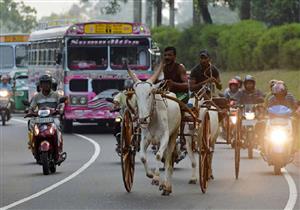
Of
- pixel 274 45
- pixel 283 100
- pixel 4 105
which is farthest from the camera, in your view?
pixel 274 45

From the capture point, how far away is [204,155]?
16.2 metres

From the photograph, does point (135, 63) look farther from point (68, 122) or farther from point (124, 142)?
point (124, 142)

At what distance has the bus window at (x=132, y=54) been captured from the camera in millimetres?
31641

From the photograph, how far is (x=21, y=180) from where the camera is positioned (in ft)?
60.2

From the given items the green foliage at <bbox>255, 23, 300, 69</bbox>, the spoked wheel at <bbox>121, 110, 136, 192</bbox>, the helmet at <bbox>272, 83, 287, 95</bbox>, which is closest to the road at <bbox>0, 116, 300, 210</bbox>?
the spoked wheel at <bbox>121, 110, 136, 192</bbox>

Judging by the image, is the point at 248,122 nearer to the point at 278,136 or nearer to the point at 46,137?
the point at 278,136

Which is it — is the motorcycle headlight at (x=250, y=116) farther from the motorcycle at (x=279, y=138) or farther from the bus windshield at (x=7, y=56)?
the bus windshield at (x=7, y=56)

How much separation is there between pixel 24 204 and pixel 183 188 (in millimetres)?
2918

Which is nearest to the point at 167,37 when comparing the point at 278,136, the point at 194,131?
the point at 278,136

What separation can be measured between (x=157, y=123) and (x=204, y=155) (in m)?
1.04

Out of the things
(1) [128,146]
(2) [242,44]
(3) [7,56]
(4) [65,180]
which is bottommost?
(3) [7,56]

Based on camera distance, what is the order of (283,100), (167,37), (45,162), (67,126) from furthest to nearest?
1. (167,37)
2. (67,126)
3. (283,100)
4. (45,162)

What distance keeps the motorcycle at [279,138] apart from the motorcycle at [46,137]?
Result: 142 inches

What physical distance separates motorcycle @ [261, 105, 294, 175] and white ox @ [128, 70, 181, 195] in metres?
3.04
